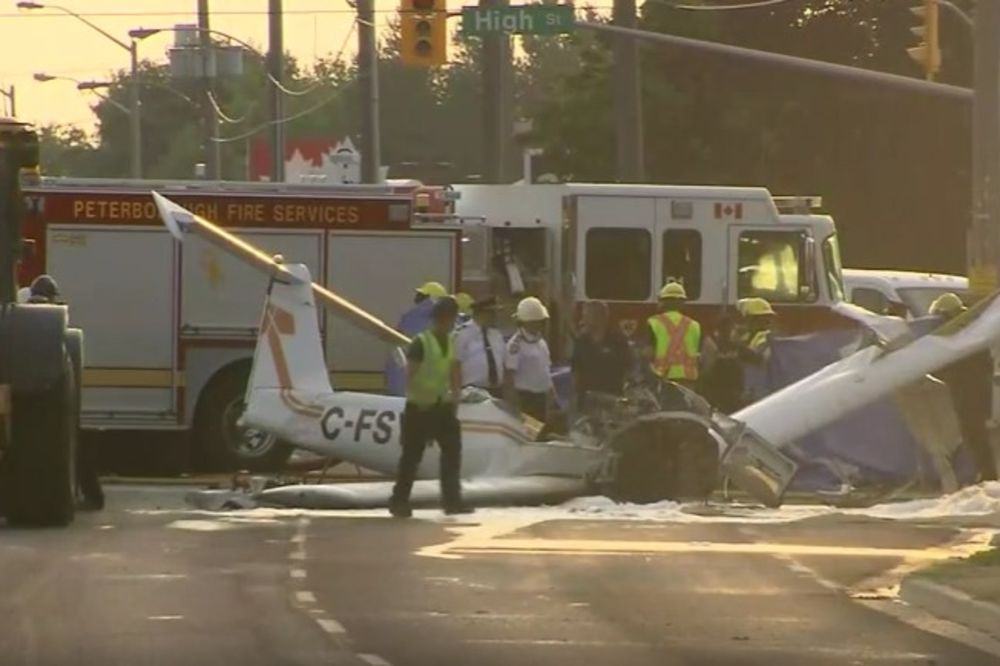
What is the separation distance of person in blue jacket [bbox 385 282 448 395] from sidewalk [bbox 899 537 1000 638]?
30.9 ft

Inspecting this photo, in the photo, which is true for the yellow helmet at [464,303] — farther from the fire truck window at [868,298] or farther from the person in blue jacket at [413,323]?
the fire truck window at [868,298]

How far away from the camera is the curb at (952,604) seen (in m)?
15.0

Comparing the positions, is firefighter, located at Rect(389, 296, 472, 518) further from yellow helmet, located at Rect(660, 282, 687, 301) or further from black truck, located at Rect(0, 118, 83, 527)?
yellow helmet, located at Rect(660, 282, 687, 301)

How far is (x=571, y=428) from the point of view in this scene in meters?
24.1

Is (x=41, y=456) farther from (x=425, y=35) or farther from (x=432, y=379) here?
(x=425, y=35)

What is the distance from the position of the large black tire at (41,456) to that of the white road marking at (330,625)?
18.8ft

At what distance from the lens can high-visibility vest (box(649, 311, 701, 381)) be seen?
25.5 meters

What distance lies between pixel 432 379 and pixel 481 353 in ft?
11.5

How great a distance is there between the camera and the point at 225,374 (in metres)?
27.4

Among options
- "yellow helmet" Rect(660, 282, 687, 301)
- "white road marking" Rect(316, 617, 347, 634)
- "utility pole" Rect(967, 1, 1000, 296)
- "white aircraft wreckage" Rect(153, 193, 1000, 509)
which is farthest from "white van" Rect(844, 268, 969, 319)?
"white road marking" Rect(316, 617, 347, 634)

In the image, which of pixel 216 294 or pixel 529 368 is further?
pixel 216 294

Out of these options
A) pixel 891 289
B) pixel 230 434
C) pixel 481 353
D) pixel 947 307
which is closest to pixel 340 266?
pixel 230 434

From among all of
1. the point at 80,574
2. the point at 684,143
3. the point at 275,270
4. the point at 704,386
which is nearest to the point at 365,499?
the point at 275,270

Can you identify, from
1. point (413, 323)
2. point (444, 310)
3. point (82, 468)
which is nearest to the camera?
point (444, 310)
